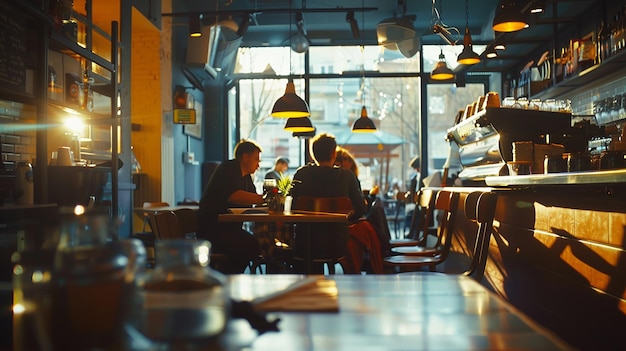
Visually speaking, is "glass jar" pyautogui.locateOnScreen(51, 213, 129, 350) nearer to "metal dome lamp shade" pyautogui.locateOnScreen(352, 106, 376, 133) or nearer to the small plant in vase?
the small plant in vase

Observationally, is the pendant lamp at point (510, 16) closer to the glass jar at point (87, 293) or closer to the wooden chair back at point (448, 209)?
the wooden chair back at point (448, 209)

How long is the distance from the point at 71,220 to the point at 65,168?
3.83 metres

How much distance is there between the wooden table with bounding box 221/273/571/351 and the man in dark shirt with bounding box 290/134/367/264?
2.91 meters

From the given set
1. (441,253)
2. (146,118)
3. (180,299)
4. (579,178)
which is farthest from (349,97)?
(180,299)

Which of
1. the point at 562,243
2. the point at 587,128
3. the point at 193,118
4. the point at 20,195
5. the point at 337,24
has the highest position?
the point at 337,24

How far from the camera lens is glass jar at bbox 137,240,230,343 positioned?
0.64m

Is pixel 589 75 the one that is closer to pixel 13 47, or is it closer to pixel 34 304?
pixel 13 47

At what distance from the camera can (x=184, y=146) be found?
31.9ft

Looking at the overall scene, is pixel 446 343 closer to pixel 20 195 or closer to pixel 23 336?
pixel 23 336

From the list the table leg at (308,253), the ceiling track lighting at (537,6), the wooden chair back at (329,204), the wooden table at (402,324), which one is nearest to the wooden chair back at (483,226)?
the table leg at (308,253)

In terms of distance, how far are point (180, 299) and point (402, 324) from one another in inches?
16.7

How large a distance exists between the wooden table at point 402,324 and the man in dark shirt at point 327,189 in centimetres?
291

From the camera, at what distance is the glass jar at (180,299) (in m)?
0.64

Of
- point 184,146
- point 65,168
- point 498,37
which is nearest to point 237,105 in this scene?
point 184,146
